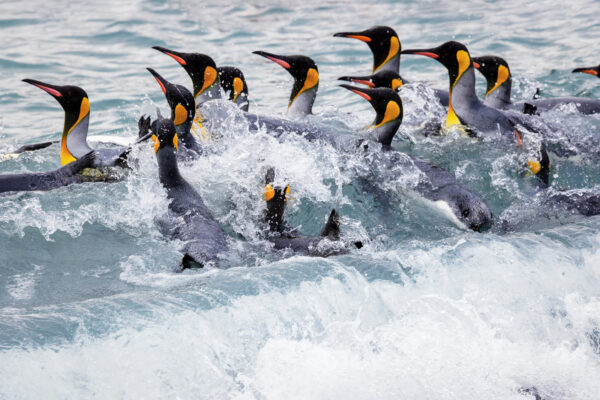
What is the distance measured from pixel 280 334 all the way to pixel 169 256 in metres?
0.87

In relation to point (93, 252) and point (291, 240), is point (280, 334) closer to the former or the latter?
point (291, 240)

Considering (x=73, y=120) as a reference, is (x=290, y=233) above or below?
below

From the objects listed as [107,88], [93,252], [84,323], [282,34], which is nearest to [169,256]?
[93,252]

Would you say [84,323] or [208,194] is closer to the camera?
[84,323]

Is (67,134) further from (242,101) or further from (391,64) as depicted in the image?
(391,64)

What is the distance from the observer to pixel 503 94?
21.5ft

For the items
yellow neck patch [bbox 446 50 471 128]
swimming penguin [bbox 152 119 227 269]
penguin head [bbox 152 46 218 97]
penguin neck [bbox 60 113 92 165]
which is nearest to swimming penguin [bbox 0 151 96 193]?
swimming penguin [bbox 152 119 227 269]

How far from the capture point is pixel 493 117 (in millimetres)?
5746

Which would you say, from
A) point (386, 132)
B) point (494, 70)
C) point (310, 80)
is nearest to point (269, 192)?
point (386, 132)

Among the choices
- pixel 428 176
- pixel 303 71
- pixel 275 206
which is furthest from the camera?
pixel 303 71

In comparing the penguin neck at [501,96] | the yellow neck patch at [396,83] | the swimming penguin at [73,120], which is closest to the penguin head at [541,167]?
the penguin neck at [501,96]

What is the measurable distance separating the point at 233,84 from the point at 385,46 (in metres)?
1.45

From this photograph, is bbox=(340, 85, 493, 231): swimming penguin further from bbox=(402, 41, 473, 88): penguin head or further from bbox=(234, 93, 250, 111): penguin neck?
bbox=(234, 93, 250, 111): penguin neck

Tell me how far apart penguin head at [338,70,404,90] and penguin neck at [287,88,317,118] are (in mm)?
324
